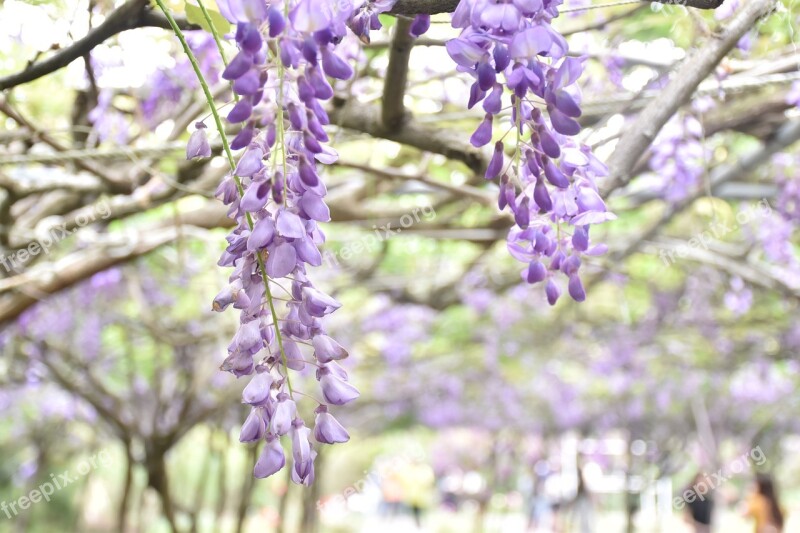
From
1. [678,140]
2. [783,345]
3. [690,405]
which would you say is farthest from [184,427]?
[690,405]

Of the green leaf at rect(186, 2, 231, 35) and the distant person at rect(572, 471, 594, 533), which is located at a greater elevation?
the green leaf at rect(186, 2, 231, 35)

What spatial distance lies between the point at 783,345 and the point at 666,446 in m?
9.14

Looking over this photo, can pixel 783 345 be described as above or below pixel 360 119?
below

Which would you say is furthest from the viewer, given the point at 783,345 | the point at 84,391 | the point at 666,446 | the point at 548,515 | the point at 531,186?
the point at 548,515

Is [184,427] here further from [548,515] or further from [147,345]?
[548,515]

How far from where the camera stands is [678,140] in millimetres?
2385

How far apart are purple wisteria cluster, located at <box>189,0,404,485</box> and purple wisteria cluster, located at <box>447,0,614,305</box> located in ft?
0.42

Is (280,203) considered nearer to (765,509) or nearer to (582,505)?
(765,509)

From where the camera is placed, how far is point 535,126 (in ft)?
2.97

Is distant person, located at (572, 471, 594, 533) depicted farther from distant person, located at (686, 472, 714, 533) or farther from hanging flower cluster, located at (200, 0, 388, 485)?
hanging flower cluster, located at (200, 0, 388, 485)

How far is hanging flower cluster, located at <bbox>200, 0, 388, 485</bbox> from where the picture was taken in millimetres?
731

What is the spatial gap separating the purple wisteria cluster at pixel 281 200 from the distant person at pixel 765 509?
10.0m

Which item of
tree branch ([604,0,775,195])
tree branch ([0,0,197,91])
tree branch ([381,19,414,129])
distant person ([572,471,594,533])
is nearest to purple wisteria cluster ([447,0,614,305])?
tree branch ([604,0,775,195])

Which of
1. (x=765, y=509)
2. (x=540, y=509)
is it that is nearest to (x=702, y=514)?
(x=765, y=509)
